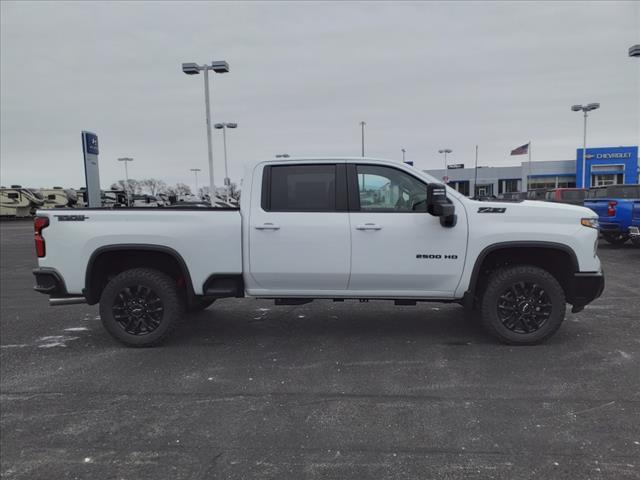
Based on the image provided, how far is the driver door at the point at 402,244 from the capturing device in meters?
4.91

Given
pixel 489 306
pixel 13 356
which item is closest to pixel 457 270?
pixel 489 306

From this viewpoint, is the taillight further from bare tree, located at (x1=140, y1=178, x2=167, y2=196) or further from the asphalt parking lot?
bare tree, located at (x1=140, y1=178, x2=167, y2=196)

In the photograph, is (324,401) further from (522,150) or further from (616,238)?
(522,150)

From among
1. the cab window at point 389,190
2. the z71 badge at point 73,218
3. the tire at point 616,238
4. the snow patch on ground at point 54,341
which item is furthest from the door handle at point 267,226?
the tire at point 616,238

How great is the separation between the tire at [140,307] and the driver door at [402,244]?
197 cm

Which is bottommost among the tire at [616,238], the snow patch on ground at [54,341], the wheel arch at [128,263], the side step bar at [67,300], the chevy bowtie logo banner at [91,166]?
the snow patch on ground at [54,341]

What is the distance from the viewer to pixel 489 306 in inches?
196

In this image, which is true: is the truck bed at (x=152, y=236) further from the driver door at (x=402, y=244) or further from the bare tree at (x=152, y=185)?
the bare tree at (x=152, y=185)

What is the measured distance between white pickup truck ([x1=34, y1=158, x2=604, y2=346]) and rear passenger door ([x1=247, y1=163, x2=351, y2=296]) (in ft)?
0.04

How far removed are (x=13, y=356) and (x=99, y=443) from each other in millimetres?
2551

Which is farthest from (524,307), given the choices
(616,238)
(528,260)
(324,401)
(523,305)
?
(616,238)

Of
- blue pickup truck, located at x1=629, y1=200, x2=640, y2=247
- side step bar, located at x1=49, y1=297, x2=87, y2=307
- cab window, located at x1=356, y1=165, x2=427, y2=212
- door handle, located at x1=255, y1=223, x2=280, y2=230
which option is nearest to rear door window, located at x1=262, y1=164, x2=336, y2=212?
door handle, located at x1=255, y1=223, x2=280, y2=230

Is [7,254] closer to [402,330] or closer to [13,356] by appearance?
[13,356]

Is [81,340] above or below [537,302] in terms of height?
below
